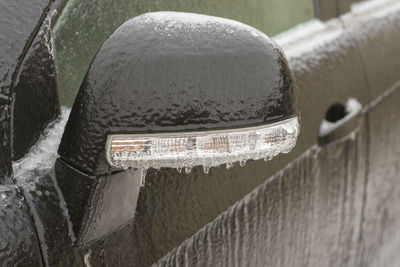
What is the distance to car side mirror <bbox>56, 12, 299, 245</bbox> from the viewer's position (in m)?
1.01

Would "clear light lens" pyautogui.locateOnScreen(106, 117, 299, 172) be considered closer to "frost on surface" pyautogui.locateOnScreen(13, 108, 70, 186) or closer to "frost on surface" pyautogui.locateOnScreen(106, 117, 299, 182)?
Result: "frost on surface" pyautogui.locateOnScreen(106, 117, 299, 182)

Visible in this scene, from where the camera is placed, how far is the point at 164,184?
53.7 inches

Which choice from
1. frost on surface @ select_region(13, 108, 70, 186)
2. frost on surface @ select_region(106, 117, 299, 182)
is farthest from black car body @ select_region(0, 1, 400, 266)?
frost on surface @ select_region(106, 117, 299, 182)

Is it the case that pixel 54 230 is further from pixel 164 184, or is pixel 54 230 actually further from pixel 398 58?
pixel 398 58

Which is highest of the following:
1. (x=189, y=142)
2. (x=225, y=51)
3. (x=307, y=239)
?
(x=225, y=51)

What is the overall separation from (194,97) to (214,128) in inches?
2.6

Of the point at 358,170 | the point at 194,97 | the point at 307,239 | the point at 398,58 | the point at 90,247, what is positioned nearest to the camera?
the point at 194,97

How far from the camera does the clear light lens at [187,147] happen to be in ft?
3.37

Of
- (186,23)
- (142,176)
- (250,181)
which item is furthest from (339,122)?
(186,23)

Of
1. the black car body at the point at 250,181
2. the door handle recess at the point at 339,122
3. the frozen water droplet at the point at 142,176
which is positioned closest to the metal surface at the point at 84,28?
Result: the black car body at the point at 250,181

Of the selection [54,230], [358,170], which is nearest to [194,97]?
[54,230]

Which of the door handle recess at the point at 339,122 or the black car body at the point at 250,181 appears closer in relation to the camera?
the black car body at the point at 250,181

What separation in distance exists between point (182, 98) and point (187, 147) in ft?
0.29

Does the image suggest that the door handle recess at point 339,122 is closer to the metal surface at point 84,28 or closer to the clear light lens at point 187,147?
the metal surface at point 84,28
